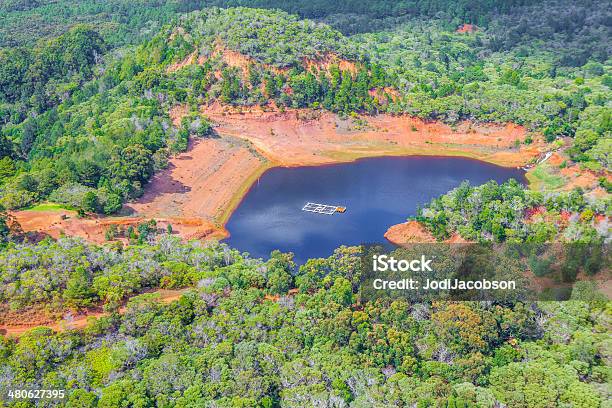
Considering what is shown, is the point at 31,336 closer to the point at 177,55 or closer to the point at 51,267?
the point at 51,267

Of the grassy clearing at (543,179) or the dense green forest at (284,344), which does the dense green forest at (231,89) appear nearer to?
the grassy clearing at (543,179)

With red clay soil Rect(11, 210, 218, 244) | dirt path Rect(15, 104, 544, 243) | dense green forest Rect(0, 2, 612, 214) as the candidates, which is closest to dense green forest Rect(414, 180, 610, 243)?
dense green forest Rect(0, 2, 612, 214)

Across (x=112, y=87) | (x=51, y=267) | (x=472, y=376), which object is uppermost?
(x=112, y=87)

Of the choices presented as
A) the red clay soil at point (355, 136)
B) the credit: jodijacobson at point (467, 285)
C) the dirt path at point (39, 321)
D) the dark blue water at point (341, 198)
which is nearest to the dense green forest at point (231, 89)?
the red clay soil at point (355, 136)

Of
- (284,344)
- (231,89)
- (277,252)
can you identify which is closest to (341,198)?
(277,252)

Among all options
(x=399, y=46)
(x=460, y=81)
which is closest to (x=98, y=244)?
(x=460, y=81)

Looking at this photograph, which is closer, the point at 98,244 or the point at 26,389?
the point at 26,389
